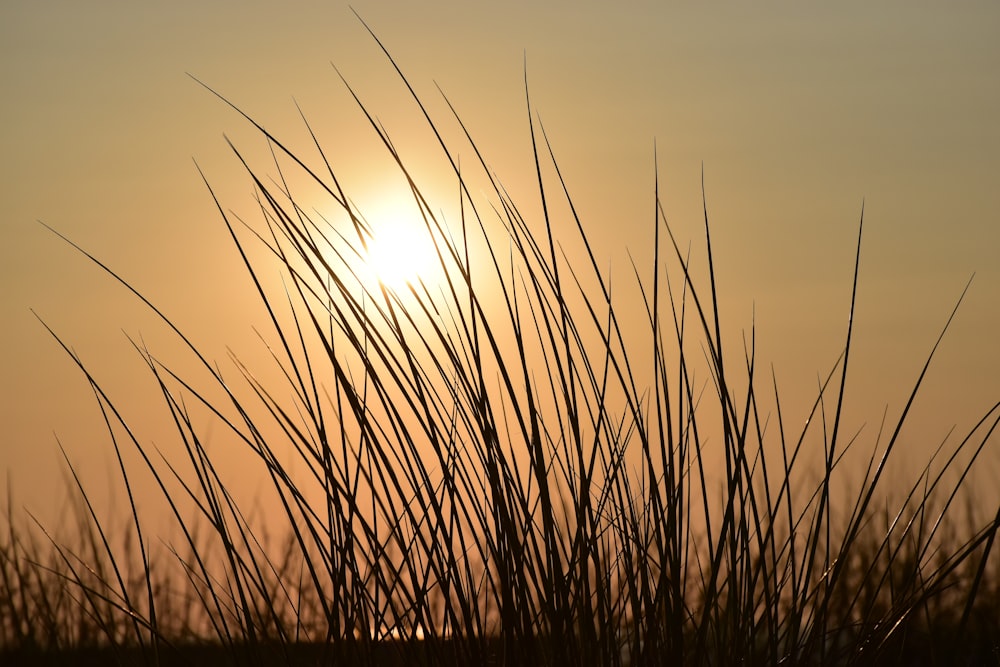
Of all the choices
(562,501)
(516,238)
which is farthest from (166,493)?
(562,501)

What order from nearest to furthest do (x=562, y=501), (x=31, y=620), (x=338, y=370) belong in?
(x=338, y=370) < (x=562, y=501) < (x=31, y=620)

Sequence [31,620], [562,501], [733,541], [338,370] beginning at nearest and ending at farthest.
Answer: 1. [338,370]
2. [733,541]
3. [562,501]
4. [31,620]

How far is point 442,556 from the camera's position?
4.27ft

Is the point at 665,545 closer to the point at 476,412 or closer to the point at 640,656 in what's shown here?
the point at 640,656

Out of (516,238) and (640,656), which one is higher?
(516,238)

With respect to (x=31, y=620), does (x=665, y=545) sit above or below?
below

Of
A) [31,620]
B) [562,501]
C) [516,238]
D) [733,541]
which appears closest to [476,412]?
[516,238]

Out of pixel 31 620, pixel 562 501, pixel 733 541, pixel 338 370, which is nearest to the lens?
pixel 338 370

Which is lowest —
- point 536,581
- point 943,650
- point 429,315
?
point 943,650

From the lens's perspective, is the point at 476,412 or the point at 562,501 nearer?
the point at 476,412

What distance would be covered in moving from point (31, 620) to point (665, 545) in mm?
1991

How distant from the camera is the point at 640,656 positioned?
1.27 metres

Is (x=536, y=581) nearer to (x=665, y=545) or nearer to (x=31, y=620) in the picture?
(x=665, y=545)

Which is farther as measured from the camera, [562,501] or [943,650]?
[943,650]
